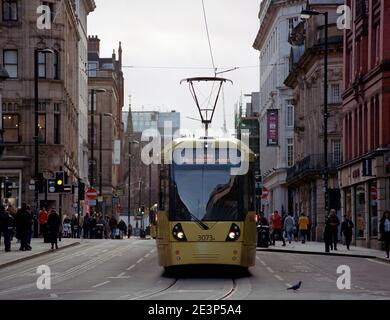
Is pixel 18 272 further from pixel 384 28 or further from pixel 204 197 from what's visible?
pixel 384 28

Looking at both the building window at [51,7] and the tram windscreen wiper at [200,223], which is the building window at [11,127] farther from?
the tram windscreen wiper at [200,223]

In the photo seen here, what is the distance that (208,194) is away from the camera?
30438mm

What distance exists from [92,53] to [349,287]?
418ft

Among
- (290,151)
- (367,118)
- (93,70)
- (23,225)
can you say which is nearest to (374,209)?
(367,118)

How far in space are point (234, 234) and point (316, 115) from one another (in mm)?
55120

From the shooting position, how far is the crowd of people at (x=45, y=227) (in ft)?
154

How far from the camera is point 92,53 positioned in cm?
15275

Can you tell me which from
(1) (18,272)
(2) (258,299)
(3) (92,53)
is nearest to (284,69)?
(3) (92,53)

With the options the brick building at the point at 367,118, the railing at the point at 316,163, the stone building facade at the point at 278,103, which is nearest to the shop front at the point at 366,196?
the brick building at the point at 367,118

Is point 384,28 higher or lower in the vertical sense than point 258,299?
higher

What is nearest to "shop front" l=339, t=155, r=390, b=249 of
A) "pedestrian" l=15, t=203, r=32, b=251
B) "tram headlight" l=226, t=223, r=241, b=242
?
"pedestrian" l=15, t=203, r=32, b=251

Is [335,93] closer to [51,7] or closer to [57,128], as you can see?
[57,128]

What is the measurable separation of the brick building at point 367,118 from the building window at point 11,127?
82.8 feet
